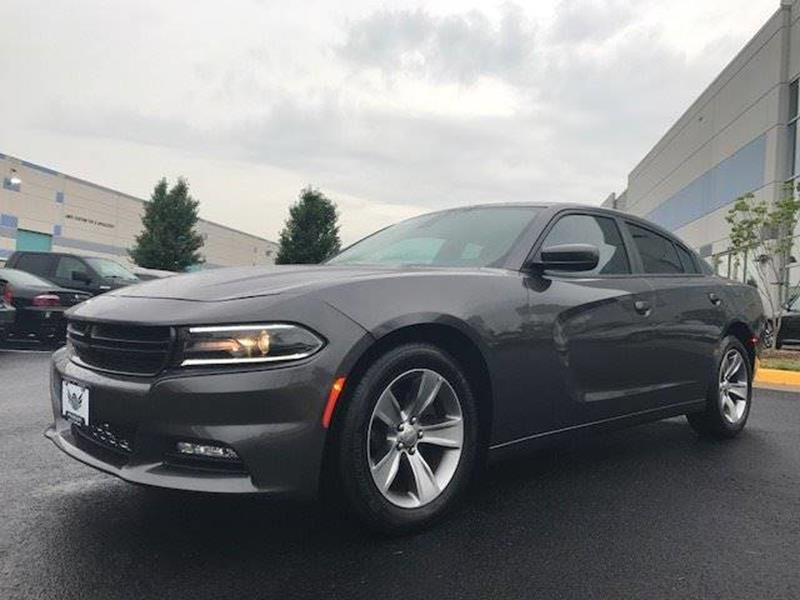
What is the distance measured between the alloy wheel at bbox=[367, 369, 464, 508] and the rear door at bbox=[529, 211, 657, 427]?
0.57 metres

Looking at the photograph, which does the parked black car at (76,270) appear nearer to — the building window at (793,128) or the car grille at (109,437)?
the car grille at (109,437)

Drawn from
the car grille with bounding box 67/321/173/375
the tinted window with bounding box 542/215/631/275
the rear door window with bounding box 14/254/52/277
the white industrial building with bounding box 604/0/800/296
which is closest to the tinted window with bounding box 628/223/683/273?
the tinted window with bounding box 542/215/631/275

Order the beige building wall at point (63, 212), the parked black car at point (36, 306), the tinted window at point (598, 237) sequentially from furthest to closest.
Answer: the beige building wall at point (63, 212) < the parked black car at point (36, 306) < the tinted window at point (598, 237)

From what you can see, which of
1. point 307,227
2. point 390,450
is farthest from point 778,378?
point 307,227

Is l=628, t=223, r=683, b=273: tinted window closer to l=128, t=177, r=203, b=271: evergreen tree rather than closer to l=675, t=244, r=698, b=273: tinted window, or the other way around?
l=675, t=244, r=698, b=273: tinted window

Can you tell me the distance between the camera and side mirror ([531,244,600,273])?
3.22 m

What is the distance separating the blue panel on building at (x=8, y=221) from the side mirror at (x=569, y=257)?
2258 inches

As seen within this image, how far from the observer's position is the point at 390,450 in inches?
109

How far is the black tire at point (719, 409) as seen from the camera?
4570mm

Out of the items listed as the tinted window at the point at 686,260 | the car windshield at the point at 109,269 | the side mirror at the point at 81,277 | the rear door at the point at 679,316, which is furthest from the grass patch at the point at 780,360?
the side mirror at the point at 81,277

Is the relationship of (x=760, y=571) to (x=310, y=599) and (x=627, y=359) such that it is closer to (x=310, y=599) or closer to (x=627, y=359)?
(x=627, y=359)

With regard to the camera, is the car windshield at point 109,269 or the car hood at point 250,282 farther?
the car windshield at point 109,269

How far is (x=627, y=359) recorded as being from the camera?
3705 mm

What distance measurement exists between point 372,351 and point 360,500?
21.5 inches
